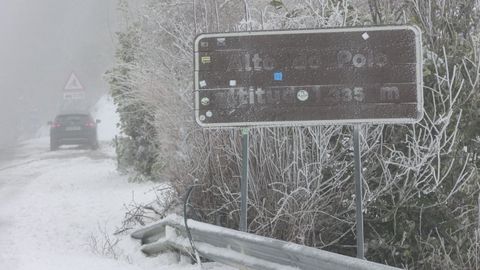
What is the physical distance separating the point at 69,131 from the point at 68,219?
1478 centimetres

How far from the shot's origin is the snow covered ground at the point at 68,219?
20.7 ft

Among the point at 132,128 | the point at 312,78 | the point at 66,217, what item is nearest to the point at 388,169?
the point at 312,78

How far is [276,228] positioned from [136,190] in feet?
19.3

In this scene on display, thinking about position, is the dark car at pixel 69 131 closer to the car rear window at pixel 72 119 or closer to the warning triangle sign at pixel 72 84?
the car rear window at pixel 72 119

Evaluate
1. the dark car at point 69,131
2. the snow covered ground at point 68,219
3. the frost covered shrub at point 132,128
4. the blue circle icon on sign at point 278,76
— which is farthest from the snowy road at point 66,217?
the dark car at point 69,131

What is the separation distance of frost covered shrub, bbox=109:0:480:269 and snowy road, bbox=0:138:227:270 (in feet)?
3.58

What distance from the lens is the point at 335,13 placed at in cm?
571

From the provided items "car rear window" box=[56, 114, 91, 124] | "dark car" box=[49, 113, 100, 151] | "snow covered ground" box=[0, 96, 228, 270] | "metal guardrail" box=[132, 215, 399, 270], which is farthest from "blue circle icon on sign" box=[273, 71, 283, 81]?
"car rear window" box=[56, 114, 91, 124]

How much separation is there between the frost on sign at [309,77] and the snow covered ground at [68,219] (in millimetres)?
1750

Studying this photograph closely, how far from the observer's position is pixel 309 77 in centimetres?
482

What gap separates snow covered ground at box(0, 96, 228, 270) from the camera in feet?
20.7

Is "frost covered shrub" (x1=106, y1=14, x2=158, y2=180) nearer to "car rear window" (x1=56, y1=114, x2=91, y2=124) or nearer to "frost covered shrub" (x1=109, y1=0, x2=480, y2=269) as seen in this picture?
"frost covered shrub" (x1=109, y1=0, x2=480, y2=269)

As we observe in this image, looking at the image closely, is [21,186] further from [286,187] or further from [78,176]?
[286,187]

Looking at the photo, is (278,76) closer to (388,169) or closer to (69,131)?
(388,169)
